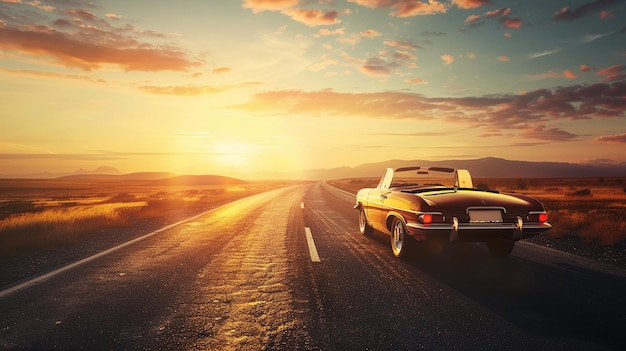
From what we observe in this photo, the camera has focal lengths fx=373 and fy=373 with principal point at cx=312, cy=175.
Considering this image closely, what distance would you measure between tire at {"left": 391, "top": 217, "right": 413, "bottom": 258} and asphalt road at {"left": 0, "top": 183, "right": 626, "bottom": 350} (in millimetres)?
218

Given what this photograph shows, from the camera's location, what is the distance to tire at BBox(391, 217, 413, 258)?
650cm

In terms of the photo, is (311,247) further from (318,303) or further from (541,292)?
(541,292)

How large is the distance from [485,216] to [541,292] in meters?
1.42

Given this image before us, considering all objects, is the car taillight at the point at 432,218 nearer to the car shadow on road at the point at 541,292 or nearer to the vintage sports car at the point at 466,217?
the vintage sports car at the point at 466,217

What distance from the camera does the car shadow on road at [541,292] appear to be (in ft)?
12.0

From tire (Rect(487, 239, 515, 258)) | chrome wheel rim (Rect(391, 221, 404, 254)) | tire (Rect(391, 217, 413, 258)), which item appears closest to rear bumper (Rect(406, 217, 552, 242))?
tire (Rect(391, 217, 413, 258))

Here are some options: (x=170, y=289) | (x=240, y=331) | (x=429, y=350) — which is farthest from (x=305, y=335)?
(x=170, y=289)

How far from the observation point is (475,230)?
5801 millimetres

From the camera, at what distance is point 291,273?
571cm

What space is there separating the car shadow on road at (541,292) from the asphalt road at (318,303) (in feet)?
0.06

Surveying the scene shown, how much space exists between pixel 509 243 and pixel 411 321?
13.5ft

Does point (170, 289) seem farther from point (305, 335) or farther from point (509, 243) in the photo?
point (509, 243)

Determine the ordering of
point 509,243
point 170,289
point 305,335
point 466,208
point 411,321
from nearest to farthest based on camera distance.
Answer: point 305,335 → point 411,321 → point 170,289 → point 466,208 → point 509,243

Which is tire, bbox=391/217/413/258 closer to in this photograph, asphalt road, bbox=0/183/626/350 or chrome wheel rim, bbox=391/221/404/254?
chrome wheel rim, bbox=391/221/404/254
